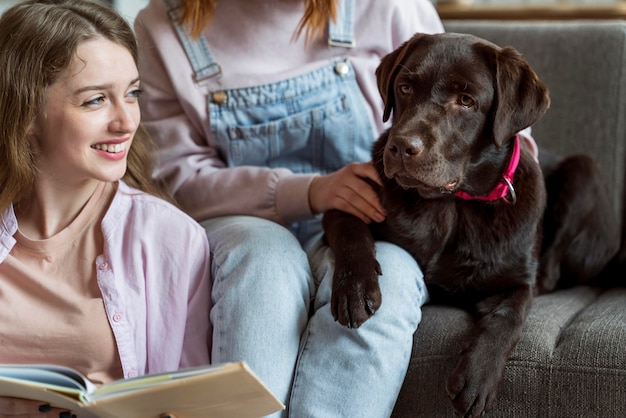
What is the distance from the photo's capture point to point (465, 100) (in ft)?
4.85

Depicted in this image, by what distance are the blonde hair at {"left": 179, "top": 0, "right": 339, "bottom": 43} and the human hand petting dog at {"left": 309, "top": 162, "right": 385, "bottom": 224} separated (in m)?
0.39

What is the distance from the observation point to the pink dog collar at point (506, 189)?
1.59 meters

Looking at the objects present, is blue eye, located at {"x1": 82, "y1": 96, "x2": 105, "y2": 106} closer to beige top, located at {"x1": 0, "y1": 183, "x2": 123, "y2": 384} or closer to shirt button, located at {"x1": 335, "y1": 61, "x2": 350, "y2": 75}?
beige top, located at {"x1": 0, "y1": 183, "x2": 123, "y2": 384}

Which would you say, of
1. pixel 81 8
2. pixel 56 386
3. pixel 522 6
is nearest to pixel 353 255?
pixel 56 386

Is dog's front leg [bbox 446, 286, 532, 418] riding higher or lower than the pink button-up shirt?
lower

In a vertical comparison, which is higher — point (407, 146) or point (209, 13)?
point (209, 13)

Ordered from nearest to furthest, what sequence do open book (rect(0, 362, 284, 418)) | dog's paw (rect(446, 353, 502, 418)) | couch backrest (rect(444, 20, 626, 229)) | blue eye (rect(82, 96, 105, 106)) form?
open book (rect(0, 362, 284, 418)) < dog's paw (rect(446, 353, 502, 418)) < blue eye (rect(82, 96, 105, 106)) < couch backrest (rect(444, 20, 626, 229))

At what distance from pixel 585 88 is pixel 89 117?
1307 mm

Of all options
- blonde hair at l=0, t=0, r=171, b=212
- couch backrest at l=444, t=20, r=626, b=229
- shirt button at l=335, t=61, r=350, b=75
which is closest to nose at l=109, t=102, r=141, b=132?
blonde hair at l=0, t=0, r=171, b=212

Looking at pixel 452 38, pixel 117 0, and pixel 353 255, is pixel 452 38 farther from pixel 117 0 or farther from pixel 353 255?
pixel 117 0

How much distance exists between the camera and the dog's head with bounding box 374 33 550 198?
1.44 m

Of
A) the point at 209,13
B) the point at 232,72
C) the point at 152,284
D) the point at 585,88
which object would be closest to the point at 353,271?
the point at 152,284

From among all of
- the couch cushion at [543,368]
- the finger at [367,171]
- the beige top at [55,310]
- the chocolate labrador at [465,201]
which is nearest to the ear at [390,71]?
the chocolate labrador at [465,201]

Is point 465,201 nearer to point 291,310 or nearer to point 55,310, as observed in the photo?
point 291,310
